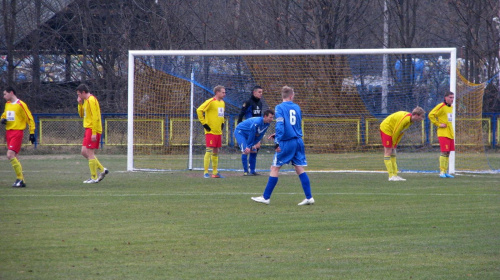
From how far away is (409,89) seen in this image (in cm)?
1845

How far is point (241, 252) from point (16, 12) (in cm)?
2456

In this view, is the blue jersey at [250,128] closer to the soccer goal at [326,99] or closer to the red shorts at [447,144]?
the soccer goal at [326,99]

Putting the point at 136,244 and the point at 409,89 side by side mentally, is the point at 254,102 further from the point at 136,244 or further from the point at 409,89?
the point at 136,244

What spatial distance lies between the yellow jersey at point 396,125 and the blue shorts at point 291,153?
14.7ft

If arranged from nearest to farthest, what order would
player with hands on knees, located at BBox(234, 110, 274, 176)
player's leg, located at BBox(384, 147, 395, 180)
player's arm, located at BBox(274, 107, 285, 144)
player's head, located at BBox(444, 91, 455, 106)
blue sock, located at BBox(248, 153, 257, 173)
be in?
player's arm, located at BBox(274, 107, 285, 144) → player with hands on knees, located at BBox(234, 110, 274, 176) → player's leg, located at BBox(384, 147, 395, 180) → player's head, located at BBox(444, 91, 455, 106) → blue sock, located at BBox(248, 153, 257, 173)

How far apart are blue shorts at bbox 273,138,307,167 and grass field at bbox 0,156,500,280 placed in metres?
0.70

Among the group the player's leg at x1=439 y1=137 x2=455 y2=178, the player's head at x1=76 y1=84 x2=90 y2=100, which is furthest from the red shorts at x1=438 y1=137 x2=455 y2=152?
the player's head at x1=76 y1=84 x2=90 y2=100

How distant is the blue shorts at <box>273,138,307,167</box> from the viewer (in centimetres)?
958

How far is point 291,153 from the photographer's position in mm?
9594

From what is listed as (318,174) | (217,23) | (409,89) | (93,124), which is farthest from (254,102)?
(217,23)

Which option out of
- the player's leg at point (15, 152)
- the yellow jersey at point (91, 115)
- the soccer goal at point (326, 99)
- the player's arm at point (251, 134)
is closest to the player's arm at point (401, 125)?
the player's arm at point (251, 134)

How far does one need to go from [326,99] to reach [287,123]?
9.57m

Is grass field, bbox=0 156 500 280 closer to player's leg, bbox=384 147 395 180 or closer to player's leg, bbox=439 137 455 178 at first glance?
player's leg, bbox=384 147 395 180

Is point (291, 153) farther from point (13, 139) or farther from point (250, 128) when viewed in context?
point (13, 139)
